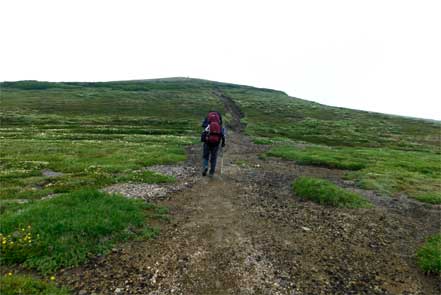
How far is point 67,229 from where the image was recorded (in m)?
8.96

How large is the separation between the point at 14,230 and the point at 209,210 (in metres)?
7.32

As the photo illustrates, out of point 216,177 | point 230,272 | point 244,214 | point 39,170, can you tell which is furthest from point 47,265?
point 39,170

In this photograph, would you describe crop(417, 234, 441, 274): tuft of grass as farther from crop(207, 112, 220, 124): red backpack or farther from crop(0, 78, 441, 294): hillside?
crop(207, 112, 220, 124): red backpack

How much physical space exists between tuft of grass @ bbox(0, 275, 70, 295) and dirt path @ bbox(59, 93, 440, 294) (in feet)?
1.76

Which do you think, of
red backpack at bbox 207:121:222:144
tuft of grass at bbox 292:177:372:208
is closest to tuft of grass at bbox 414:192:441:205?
tuft of grass at bbox 292:177:372:208

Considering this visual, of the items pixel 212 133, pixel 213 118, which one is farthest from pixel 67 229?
pixel 213 118

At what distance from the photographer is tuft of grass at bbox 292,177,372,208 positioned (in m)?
14.8

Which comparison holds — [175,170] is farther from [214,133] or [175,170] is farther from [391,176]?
[391,176]

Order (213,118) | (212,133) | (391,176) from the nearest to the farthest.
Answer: (212,133) < (213,118) < (391,176)

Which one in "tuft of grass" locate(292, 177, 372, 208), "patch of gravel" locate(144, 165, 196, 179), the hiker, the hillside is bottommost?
"patch of gravel" locate(144, 165, 196, 179)

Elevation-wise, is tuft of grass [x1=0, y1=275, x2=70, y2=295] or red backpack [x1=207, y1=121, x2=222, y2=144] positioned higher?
red backpack [x1=207, y1=121, x2=222, y2=144]

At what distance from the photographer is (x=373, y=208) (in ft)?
47.9

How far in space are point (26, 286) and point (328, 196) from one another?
13799 mm

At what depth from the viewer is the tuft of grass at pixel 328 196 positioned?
1476 centimetres
